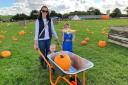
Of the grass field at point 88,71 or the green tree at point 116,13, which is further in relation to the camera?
the green tree at point 116,13

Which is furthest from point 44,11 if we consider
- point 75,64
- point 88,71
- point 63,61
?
point 88,71

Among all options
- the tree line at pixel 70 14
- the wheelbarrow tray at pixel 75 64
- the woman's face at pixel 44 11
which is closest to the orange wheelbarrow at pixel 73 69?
the wheelbarrow tray at pixel 75 64

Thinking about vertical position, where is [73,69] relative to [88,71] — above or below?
above

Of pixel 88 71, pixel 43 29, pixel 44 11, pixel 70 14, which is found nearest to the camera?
pixel 44 11

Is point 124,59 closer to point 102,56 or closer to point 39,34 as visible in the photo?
point 102,56

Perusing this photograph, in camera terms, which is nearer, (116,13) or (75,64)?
(75,64)

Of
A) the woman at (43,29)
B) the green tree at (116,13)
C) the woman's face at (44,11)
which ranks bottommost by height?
the green tree at (116,13)

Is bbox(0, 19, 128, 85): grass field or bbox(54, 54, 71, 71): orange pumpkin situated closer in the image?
bbox(54, 54, 71, 71): orange pumpkin

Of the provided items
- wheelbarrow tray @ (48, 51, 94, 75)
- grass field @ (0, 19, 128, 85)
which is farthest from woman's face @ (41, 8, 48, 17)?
grass field @ (0, 19, 128, 85)

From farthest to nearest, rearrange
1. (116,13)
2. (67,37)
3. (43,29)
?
(116,13), (67,37), (43,29)

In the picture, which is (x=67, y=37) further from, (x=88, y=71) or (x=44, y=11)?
(x=44, y=11)

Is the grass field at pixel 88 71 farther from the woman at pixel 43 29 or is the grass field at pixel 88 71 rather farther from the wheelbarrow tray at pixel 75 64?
the woman at pixel 43 29

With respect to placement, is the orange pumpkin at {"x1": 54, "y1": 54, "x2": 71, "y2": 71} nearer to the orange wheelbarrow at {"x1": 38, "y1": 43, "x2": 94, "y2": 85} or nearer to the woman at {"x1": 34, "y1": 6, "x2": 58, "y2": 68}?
the orange wheelbarrow at {"x1": 38, "y1": 43, "x2": 94, "y2": 85}

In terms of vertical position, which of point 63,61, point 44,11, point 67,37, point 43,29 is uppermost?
point 44,11
